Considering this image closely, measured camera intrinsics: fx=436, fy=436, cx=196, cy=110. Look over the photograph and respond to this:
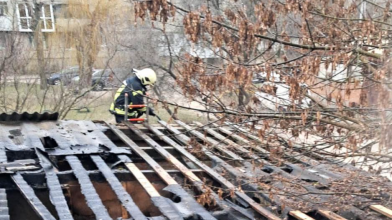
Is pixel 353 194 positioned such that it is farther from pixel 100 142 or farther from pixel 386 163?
pixel 100 142

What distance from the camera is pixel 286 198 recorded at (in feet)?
14.9

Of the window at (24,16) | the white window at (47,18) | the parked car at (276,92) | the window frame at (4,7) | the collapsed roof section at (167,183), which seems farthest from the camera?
the white window at (47,18)

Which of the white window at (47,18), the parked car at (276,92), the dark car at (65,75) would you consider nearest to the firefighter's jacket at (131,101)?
the parked car at (276,92)

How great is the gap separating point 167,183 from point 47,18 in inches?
465

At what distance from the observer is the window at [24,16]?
45.6 ft

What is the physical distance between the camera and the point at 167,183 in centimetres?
491

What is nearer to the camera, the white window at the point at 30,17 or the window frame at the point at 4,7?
the window frame at the point at 4,7

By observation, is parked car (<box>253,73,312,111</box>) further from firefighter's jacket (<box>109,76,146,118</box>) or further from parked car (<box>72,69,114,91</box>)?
parked car (<box>72,69,114,91</box>)

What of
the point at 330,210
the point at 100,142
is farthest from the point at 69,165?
the point at 330,210

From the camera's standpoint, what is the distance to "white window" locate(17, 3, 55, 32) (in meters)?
14.0

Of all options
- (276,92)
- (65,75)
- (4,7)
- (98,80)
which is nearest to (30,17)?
(4,7)

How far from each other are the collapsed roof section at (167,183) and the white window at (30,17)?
8.09 m

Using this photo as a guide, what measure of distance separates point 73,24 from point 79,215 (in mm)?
10221

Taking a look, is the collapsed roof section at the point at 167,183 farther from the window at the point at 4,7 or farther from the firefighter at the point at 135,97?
the window at the point at 4,7
